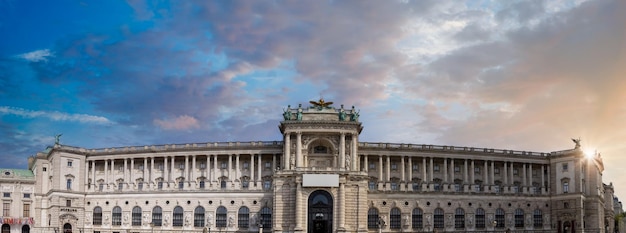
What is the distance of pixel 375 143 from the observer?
4419 inches

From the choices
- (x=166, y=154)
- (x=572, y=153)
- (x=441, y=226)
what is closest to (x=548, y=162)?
(x=572, y=153)

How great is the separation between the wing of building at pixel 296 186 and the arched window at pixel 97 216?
18cm

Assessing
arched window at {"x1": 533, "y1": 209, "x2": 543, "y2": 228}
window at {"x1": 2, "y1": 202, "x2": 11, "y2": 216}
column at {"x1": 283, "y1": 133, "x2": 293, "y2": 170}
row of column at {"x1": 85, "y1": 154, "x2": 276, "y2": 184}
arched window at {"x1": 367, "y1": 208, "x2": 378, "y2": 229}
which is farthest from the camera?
arched window at {"x1": 533, "y1": 209, "x2": 543, "y2": 228}

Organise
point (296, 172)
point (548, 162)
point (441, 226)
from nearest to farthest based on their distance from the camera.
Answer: point (296, 172)
point (441, 226)
point (548, 162)

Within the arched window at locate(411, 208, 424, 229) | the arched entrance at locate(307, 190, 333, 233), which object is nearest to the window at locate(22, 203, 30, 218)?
the arched entrance at locate(307, 190, 333, 233)

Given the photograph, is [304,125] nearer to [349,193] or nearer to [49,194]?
[349,193]

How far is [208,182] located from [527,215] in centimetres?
5641

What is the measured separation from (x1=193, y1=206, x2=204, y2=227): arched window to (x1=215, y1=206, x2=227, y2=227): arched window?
2540 millimetres

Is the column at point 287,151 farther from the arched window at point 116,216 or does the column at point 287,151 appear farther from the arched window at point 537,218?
the arched window at point 537,218

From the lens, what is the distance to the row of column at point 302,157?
102 m

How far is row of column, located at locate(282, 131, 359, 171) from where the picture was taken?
336 feet

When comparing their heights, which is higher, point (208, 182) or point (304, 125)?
point (304, 125)

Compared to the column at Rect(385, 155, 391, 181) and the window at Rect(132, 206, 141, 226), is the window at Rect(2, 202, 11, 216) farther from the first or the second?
the column at Rect(385, 155, 391, 181)

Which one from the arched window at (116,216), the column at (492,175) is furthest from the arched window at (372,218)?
the arched window at (116,216)
